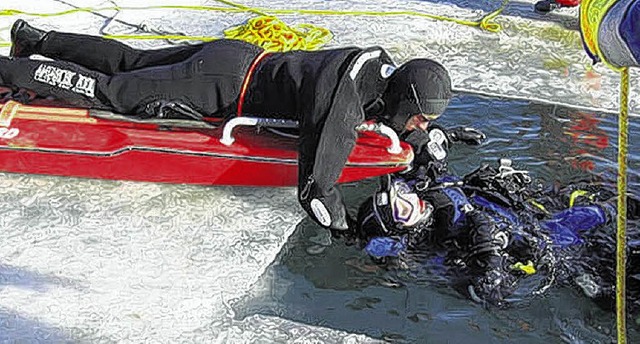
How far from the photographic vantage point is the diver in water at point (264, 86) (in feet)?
10.0

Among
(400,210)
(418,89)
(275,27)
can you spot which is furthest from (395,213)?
(275,27)

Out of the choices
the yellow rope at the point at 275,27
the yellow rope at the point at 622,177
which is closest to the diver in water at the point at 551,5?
the yellow rope at the point at 275,27

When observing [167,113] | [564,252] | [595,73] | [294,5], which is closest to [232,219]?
[167,113]

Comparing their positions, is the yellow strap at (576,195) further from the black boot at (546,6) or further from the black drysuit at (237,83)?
the black boot at (546,6)

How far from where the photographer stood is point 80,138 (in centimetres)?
335

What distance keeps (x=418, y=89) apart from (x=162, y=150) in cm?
105

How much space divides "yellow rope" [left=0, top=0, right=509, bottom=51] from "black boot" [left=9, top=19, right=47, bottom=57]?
34.7 inches

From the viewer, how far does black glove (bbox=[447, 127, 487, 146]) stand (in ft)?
12.7

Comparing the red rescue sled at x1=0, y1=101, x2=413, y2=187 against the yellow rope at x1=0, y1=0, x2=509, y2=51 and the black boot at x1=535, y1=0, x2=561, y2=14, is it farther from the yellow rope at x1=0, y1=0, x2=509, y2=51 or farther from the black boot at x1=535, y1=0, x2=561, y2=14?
the black boot at x1=535, y1=0, x2=561, y2=14

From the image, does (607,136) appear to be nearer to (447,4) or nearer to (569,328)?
(569,328)

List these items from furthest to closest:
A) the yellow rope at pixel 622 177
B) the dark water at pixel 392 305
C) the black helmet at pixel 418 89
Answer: the black helmet at pixel 418 89 < the dark water at pixel 392 305 < the yellow rope at pixel 622 177

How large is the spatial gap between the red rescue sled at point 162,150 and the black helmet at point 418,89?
7.4 inches

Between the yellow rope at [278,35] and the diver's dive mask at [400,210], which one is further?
the yellow rope at [278,35]

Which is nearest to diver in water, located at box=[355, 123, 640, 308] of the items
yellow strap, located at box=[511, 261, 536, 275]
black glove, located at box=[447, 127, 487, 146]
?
yellow strap, located at box=[511, 261, 536, 275]
